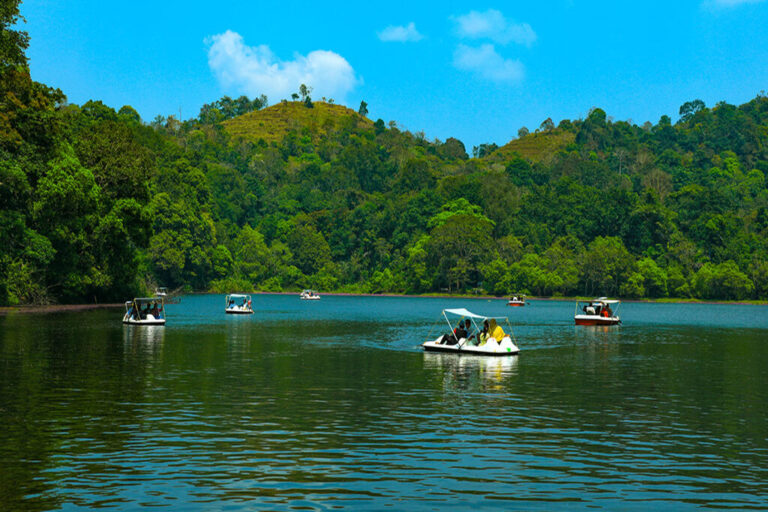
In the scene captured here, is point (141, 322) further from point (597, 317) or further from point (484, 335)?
point (597, 317)

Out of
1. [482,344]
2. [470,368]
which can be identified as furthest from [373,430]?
[482,344]

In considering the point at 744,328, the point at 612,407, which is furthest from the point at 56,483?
the point at 744,328

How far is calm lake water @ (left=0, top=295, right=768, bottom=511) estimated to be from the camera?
19453mm

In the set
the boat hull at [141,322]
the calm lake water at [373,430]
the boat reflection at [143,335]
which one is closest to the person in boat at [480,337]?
the calm lake water at [373,430]

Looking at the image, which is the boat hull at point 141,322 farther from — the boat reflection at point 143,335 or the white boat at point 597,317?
the white boat at point 597,317

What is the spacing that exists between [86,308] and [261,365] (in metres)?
68.3

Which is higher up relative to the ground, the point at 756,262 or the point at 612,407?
the point at 756,262

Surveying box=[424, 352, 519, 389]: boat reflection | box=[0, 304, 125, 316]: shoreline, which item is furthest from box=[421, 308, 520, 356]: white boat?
box=[0, 304, 125, 316]: shoreline

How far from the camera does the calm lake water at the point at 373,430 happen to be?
19.5 metres

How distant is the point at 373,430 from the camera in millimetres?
27734

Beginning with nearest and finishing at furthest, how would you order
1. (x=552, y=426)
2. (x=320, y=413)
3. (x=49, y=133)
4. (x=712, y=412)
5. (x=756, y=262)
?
1. (x=552, y=426)
2. (x=320, y=413)
3. (x=712, y=412)
4. (x=49, y=133)
5. (x=756, y=262)

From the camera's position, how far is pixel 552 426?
95.4 feet

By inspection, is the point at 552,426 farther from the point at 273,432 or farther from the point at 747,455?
the point at 273,432

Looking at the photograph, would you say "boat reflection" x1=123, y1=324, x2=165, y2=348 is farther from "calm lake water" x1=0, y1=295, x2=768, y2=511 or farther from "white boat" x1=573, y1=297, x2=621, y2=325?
"white boat" x1=573, y1=297, x2=621, y2=325
